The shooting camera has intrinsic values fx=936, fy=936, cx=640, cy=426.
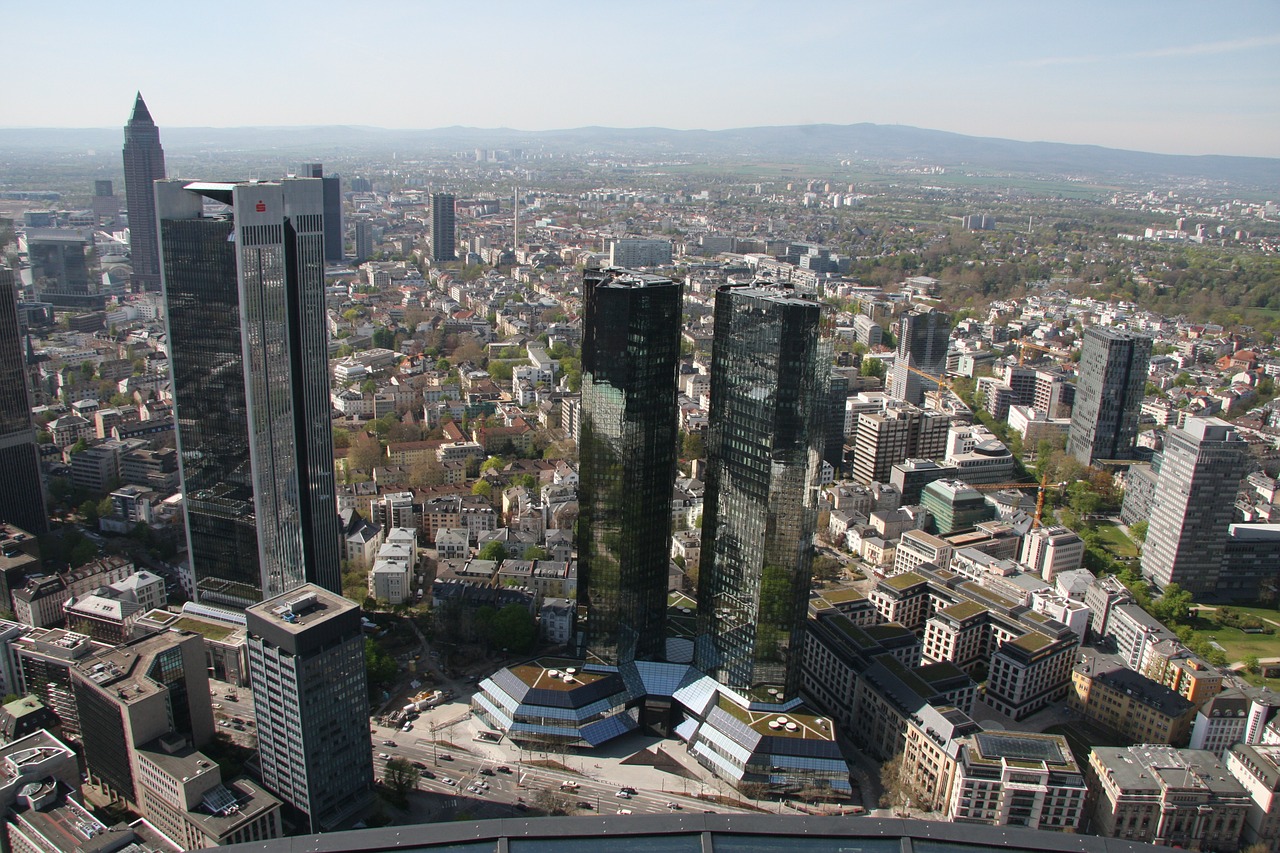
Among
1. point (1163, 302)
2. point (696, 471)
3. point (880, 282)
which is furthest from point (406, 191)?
point (696, 471)

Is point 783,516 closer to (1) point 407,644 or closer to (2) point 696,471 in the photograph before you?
(1) point 407,644

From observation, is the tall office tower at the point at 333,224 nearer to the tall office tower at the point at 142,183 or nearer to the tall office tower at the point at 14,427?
the tall office tower at the point at 142,183

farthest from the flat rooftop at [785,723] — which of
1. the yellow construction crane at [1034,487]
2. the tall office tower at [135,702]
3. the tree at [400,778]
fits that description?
the yellow construction crane at [1034,487]

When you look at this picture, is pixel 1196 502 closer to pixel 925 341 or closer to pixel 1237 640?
pixel 1237 640

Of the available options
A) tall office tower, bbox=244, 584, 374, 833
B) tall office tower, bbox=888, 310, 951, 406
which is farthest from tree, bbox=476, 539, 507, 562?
tall office tower, bbox=888, 310, 951, 406

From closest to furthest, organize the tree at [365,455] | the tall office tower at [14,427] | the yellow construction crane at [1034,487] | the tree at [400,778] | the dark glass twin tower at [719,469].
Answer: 1. the tree at [400,778]
2. the dark glass twin tower at [719,469]
3. the tall office tower at [14,427]
4. the yellow construction crane at [1034,487]
5. the tree at [365,455]

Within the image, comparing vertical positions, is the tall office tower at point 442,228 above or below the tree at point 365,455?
above
